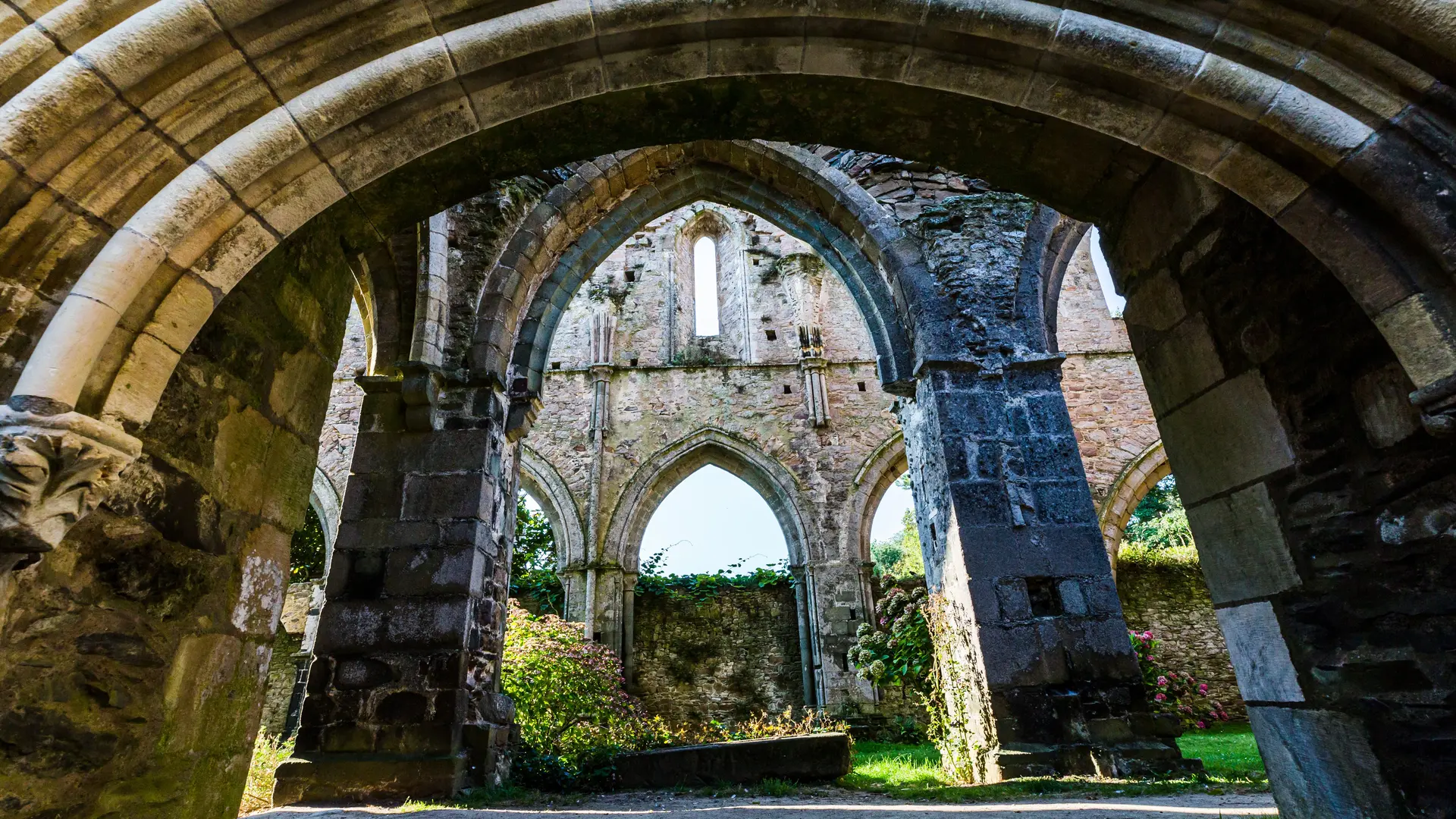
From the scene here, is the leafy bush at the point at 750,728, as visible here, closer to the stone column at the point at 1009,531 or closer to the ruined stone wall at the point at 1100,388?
the stone column at the point at 1009,531

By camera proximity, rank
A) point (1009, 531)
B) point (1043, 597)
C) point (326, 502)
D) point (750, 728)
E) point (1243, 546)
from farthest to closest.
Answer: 1. point (326, 502)
2. point (750, 728)
3. point (1009, 531)
4. point (1043, 597)
5. point (1243, 546)

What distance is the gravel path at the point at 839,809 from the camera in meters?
3.08

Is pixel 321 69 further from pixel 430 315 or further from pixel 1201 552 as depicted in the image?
pixel 430 315

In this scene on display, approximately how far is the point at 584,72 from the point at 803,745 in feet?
14.4

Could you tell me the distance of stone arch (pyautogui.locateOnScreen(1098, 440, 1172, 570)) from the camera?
11359 mm

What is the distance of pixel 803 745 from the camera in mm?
4902

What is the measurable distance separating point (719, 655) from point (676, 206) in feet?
23.9

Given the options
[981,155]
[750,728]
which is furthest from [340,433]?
[981,155]

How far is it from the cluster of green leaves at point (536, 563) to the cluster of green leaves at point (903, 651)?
5.91m

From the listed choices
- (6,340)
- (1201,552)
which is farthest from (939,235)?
(6,340)

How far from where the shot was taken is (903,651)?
5.73 meters

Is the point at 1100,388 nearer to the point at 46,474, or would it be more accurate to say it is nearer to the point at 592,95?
the point at 592,95

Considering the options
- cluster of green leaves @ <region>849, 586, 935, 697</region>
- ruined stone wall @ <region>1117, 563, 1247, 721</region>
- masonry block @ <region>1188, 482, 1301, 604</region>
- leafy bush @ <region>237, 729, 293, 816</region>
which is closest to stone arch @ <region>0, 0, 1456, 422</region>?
masonry block @ <region>1188, 482, 1301, 604</region>

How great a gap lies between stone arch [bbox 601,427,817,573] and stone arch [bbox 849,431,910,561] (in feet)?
2.59
